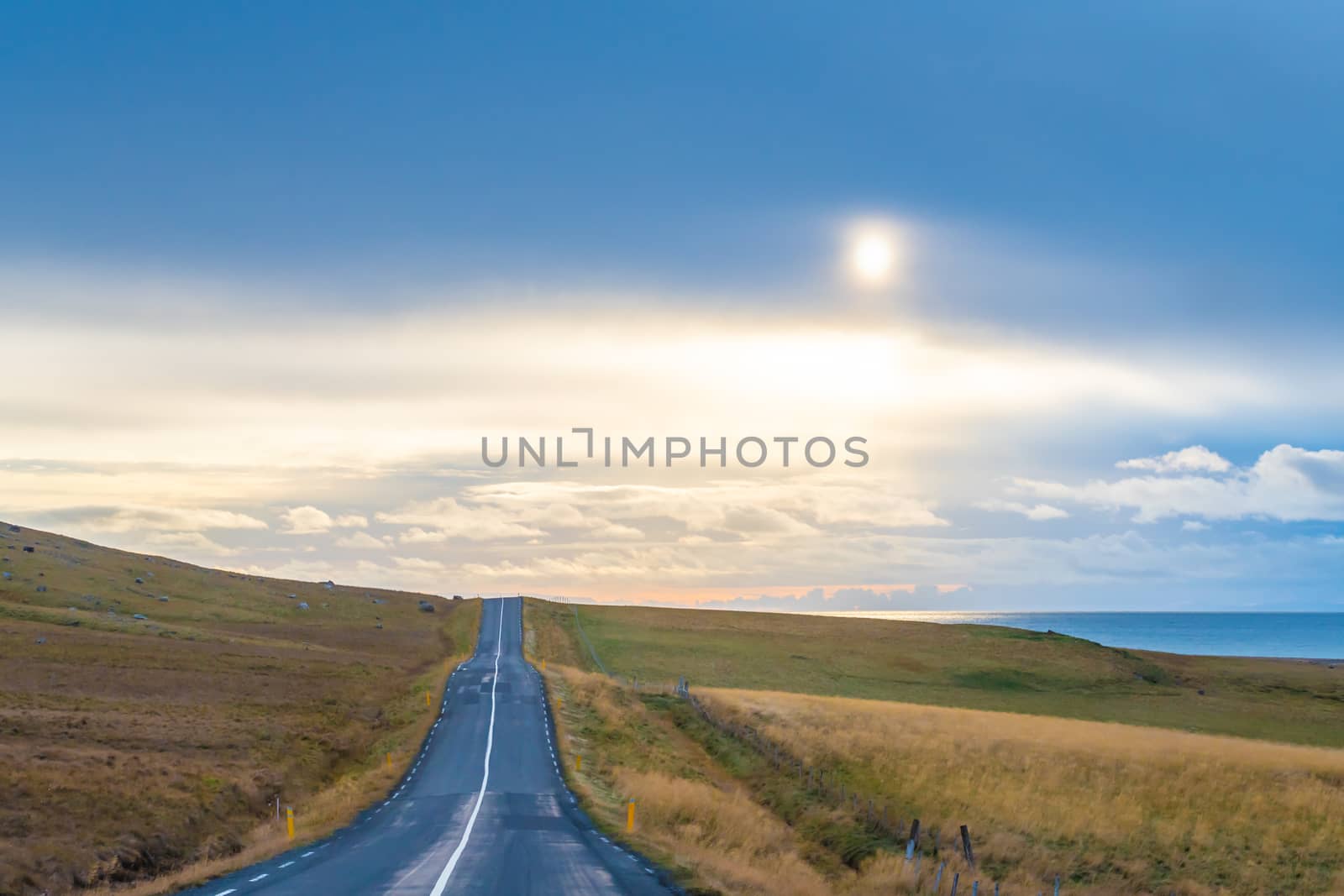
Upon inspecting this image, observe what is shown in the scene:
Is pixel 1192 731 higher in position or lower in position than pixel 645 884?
lower

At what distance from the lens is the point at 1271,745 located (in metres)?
51.5

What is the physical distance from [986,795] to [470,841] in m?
21.9

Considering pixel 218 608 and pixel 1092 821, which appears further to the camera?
pixel 218 608

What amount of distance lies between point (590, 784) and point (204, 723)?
2203cm

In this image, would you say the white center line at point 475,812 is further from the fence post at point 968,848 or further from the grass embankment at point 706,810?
the fence post at point 968,848

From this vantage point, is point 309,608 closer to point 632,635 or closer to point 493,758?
point 632,635

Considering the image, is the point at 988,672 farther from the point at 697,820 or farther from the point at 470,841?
the point at 470,841

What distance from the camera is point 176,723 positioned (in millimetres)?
46656

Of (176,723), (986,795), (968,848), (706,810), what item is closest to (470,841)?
(706,810)

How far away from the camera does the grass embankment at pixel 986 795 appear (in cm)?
3044

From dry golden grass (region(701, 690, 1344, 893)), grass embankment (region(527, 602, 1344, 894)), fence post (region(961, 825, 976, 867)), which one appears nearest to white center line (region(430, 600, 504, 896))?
grass embankment (region(527, 602, 1344, 894))

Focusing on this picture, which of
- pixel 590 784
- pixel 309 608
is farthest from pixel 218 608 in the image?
pixel 590 784

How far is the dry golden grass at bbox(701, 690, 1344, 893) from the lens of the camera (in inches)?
1222

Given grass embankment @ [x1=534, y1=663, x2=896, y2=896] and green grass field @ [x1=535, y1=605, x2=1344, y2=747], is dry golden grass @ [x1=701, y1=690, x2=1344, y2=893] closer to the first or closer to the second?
grass embankment @ [x1=534, y1=663, x2=896, y2=896]
